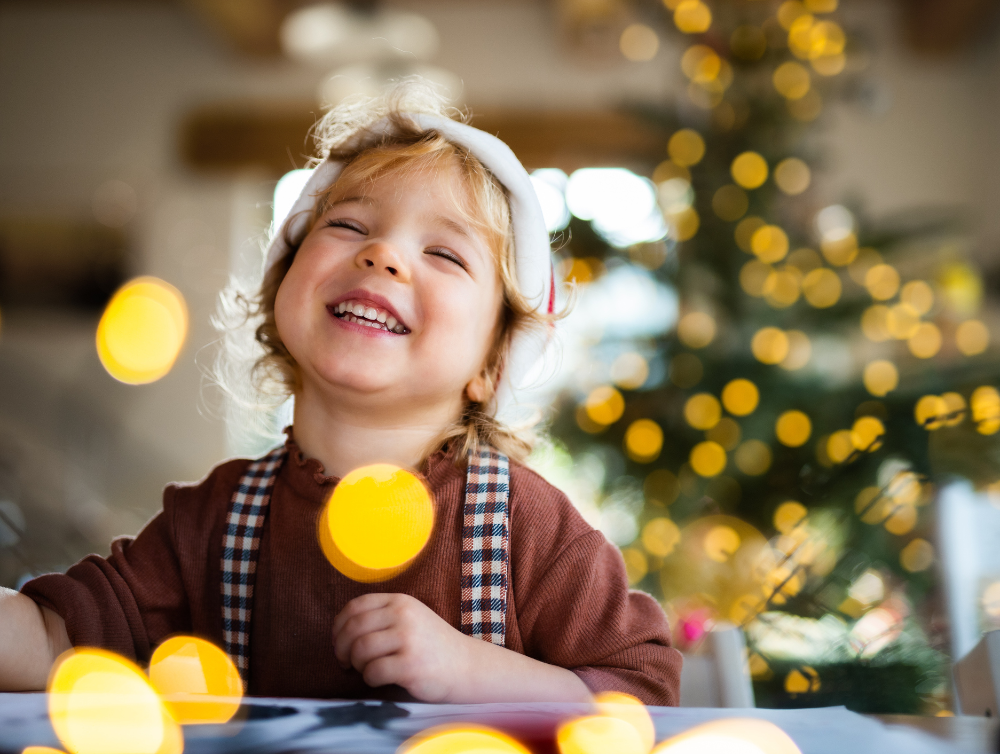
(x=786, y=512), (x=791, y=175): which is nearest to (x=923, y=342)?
(x=791, y=175)

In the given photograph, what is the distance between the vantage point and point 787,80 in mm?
1781

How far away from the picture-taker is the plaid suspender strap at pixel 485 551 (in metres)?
0.54

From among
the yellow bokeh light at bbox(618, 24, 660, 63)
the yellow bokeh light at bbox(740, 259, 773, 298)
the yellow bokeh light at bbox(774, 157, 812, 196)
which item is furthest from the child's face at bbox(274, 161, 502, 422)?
the yellow bokeh light at bbox(618, 24, 660, 63)

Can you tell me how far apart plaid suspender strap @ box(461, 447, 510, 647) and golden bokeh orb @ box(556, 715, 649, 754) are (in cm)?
21

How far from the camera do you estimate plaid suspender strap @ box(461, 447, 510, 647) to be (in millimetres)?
540

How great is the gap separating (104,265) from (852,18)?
371 centimetres

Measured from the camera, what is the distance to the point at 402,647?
44cm

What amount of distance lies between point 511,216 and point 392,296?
0.57ft

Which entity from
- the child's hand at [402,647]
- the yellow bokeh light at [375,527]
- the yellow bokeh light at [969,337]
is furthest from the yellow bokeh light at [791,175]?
the child's hand at [402,647]

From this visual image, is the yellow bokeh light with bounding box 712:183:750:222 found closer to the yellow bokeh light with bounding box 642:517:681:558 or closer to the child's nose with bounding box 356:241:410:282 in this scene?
the yellow bokeh light with bounding box 642:517:681:558

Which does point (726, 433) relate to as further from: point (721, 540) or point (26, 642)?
point (26, 642)

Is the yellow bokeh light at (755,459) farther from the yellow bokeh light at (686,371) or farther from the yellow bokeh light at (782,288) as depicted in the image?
the yellow bokeh light at (782,288)

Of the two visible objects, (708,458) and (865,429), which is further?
(708,458)

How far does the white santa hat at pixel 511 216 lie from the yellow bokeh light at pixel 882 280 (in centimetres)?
130
